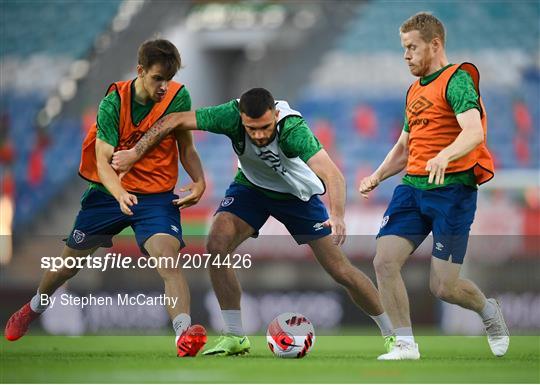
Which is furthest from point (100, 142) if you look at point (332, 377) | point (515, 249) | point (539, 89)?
point (539, 89)

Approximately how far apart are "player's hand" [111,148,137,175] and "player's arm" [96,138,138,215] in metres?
0.04

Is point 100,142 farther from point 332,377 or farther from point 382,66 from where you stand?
point 382,66

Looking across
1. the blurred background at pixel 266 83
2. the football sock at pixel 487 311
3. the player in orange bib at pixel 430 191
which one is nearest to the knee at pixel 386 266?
the player in orange bib at pixel 430 191

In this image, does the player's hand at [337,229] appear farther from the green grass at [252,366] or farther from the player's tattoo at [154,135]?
the player's tattoo at [154,135]

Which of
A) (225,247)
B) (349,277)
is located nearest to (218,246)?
(225,247)

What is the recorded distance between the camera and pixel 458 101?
18.7 feet

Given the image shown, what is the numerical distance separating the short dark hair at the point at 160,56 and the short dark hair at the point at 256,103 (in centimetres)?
54

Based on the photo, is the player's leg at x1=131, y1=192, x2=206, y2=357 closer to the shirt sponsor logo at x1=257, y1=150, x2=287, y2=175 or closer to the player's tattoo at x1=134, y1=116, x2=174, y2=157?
the player's tattoo at x1=134, y1=116, x2=174, y2=157

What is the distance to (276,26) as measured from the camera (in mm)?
18031

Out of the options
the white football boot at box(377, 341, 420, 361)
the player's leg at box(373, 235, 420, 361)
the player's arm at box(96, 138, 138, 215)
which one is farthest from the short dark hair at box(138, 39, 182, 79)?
the white football boot at box(377, 341, 420, 361)

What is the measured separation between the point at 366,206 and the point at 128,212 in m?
7.71

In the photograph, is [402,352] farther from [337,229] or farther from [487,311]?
[337,229]

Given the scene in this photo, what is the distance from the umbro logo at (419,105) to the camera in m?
5.91

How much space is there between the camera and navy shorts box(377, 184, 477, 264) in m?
5.91
